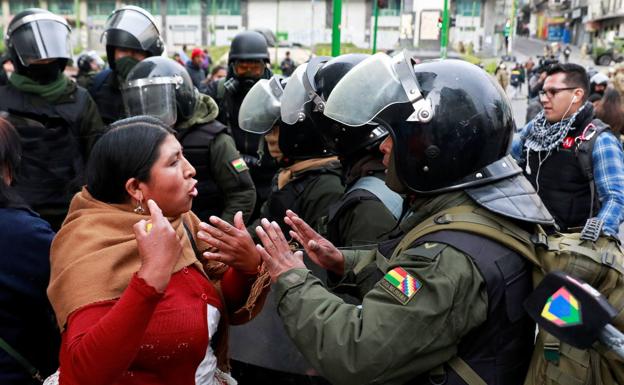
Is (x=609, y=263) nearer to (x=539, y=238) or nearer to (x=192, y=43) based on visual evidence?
(x=539, y=238)

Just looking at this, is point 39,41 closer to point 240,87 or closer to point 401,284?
point 240,87

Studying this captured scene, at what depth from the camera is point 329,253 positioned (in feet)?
7.44

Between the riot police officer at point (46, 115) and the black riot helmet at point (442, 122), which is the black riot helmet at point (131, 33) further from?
the black riot helmet at point (442, 122)

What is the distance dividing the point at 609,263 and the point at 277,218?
6.43 feet

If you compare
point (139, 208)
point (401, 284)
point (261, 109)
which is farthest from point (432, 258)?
point (261, 109)

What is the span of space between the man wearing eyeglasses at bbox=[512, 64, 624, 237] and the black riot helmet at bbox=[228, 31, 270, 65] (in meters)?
2.62

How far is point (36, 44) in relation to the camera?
3.93m

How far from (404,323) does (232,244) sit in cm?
70

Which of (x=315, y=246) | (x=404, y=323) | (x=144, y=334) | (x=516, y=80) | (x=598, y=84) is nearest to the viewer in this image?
(x=404, y=323)

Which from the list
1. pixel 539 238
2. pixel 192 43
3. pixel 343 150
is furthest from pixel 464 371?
pixel 192 43

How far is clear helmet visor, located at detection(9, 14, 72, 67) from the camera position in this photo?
12.8ft

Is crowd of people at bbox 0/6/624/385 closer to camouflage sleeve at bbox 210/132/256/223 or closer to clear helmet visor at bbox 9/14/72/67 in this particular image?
camouflage sleeve at bbox 210/132/256/223

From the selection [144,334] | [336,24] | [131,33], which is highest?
[336,24]

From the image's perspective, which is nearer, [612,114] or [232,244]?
[232,244]
